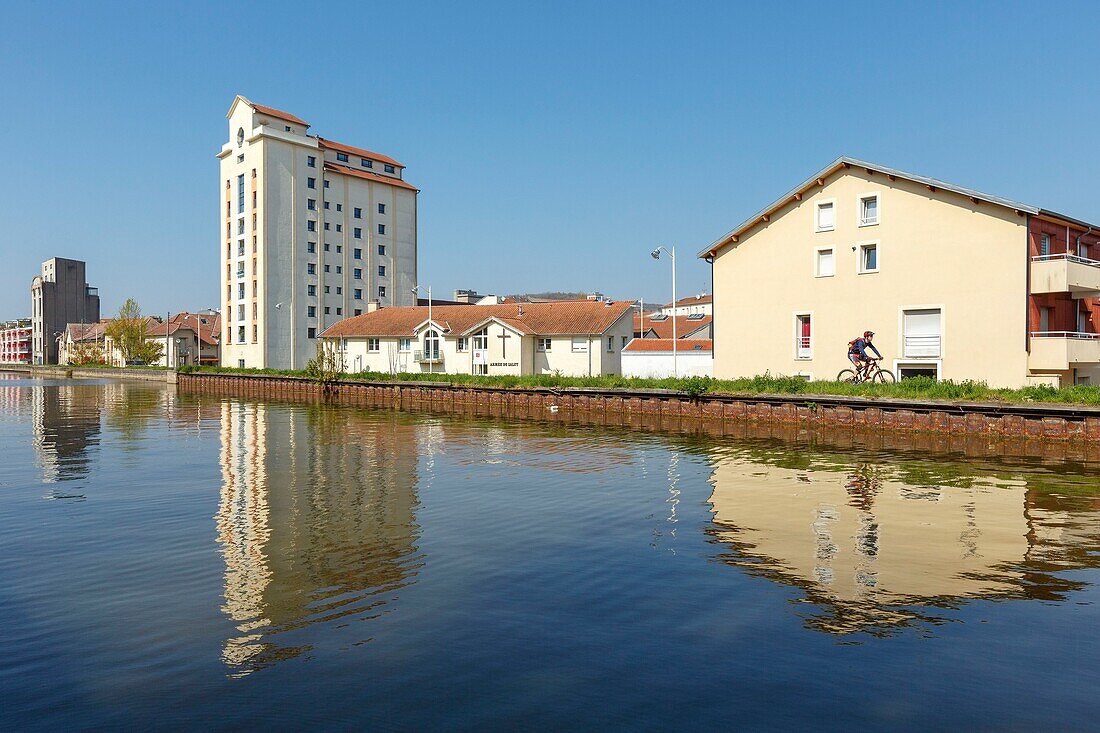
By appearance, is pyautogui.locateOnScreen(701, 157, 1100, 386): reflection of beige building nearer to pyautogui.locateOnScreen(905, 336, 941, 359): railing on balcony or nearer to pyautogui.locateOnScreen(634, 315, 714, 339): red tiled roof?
pyautogui.locateOnScreen(905, 336, 941, 359): railing on balcony

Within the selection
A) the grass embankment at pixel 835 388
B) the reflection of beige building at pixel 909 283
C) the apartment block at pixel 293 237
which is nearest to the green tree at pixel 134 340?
the apartment block at pixel 293 237

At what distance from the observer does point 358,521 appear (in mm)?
15977

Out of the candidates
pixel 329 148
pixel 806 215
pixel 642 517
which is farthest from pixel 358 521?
pixel 329 148

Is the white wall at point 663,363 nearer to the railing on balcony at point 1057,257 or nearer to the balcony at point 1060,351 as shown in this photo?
the balcony at point 1060,351

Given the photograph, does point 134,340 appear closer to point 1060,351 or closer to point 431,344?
point 431,344

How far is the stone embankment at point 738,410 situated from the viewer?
1219 inches

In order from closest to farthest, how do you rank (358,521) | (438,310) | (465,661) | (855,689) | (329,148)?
(855,689) < (465,661) < (358,521) < (438,310) < (329,148)

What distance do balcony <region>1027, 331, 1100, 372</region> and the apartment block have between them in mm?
70728

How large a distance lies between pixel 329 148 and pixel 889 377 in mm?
79402

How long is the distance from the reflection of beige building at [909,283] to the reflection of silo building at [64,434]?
33.5m

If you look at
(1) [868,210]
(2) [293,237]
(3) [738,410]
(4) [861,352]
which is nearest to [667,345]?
(3) [738,410]

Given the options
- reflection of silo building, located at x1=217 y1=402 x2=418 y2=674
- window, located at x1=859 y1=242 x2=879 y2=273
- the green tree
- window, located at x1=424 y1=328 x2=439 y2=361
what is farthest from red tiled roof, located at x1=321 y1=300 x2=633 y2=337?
the green tree

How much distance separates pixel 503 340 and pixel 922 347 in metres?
34.7

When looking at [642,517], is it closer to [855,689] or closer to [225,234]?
[855,689]
